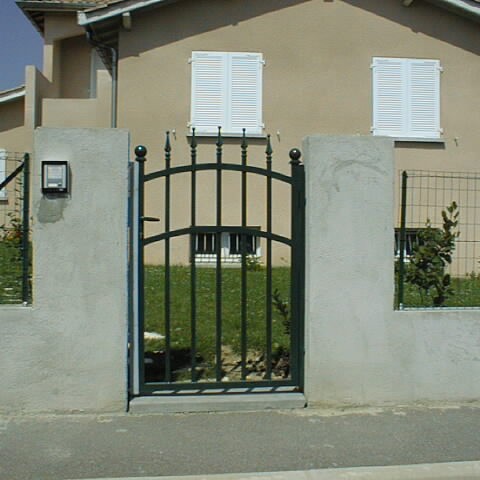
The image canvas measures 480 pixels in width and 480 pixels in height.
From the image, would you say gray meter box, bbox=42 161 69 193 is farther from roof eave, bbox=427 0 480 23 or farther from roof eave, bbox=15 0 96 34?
roof eave, bbox=15 0 96 34

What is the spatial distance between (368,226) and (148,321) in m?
3.17

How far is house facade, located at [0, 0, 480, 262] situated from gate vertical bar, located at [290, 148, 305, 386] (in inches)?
275

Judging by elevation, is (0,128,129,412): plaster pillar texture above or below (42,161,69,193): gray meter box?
below

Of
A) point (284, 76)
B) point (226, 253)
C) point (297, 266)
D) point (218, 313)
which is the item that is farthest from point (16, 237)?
point (284, 76)

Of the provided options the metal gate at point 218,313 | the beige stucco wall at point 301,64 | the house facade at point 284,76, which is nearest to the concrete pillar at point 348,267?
the metal gate at point 218,313

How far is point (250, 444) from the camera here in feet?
16.2

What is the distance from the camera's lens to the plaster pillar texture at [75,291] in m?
5.43

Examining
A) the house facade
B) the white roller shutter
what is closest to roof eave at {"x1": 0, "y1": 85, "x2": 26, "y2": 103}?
the house facade

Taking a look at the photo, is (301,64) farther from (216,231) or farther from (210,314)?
(216,231)

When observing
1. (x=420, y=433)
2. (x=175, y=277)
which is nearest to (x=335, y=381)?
(x=420, y=433)

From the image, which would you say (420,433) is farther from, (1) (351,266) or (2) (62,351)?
(2) (62,351)

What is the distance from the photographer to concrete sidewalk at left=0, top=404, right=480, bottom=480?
14.8 ft

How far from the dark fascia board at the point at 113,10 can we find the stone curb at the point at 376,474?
1038 cm

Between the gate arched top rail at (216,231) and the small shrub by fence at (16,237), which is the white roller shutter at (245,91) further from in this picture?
the gate arched top rail at (216,231)
